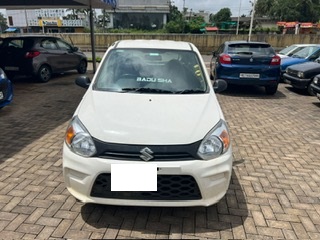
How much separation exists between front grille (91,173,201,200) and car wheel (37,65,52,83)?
8303 millimetres

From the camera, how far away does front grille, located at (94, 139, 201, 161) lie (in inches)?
95.3

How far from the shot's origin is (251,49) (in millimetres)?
8398

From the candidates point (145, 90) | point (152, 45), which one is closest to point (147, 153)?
point (145, 90)

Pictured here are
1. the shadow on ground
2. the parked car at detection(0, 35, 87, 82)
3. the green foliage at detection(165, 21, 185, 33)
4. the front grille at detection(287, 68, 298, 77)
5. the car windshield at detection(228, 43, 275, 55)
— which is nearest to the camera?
the shadow on ground

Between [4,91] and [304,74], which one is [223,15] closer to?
[304,74]

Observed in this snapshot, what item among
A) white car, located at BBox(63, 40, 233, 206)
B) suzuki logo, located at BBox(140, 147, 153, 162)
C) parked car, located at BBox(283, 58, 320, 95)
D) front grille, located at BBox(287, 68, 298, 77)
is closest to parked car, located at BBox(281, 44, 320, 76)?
front grille, located at BBox(287, 68, 298, 77)

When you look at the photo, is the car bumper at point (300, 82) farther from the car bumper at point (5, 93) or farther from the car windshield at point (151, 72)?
the car bumper at point (5, 93)

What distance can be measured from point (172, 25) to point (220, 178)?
42546 mm

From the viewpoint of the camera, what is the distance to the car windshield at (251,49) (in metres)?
8.29

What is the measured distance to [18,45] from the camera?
9508mm

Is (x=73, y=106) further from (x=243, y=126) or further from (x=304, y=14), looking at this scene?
(x=304, y=14)

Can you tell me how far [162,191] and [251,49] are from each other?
278 inches

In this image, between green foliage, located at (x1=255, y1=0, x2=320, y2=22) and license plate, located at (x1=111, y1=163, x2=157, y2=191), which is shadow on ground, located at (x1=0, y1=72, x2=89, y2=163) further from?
green foliage, located at (x1=255, y1=0, x2=320, y2=22)

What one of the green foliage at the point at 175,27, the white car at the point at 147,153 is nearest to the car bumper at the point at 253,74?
the white car at the point at 147,153
